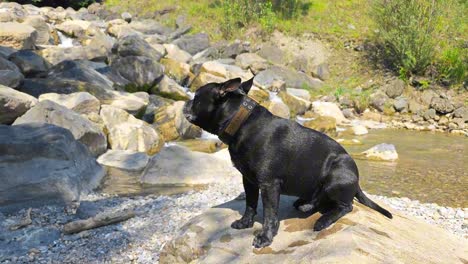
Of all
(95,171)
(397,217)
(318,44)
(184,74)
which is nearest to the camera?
(397,217)

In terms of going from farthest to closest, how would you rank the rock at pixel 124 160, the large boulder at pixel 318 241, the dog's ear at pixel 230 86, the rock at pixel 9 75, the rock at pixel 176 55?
1. the rock at pixel 176 55
2. the rock at pixel 9 75
3. the rock at pixel 124 160
4. the dog's ear at pixel 230 86
5. the large boulder at pixel 318 241

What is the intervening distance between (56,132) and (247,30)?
22796 millimetres

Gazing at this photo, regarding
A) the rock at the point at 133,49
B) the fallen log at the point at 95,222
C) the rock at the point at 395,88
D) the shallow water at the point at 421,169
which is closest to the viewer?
the fallen log at the point at 95,222

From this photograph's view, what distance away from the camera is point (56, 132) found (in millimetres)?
9438

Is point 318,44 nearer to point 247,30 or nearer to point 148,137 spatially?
point 247,30

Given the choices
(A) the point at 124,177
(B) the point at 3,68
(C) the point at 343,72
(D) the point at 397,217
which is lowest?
(C) the point at 343,72

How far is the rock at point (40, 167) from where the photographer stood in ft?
25.3

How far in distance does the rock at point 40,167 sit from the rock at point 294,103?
12.7m

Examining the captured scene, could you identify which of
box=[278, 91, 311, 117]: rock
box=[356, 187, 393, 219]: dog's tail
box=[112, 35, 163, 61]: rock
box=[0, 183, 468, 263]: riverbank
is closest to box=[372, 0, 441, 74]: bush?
box=[278, 91, 311, 117]: rock

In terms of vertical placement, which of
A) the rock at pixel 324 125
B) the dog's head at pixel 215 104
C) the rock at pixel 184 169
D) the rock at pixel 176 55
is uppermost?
the dog's head at pixel 215 104

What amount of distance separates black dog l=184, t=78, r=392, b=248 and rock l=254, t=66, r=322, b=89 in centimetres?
1919

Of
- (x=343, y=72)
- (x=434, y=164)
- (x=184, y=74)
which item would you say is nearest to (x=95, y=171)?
(x=434, y=164)

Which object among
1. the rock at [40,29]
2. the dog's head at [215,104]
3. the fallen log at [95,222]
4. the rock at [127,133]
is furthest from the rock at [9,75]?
the dog's head at [215,104]

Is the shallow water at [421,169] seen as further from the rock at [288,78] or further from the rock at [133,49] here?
the rock at [133,49]
